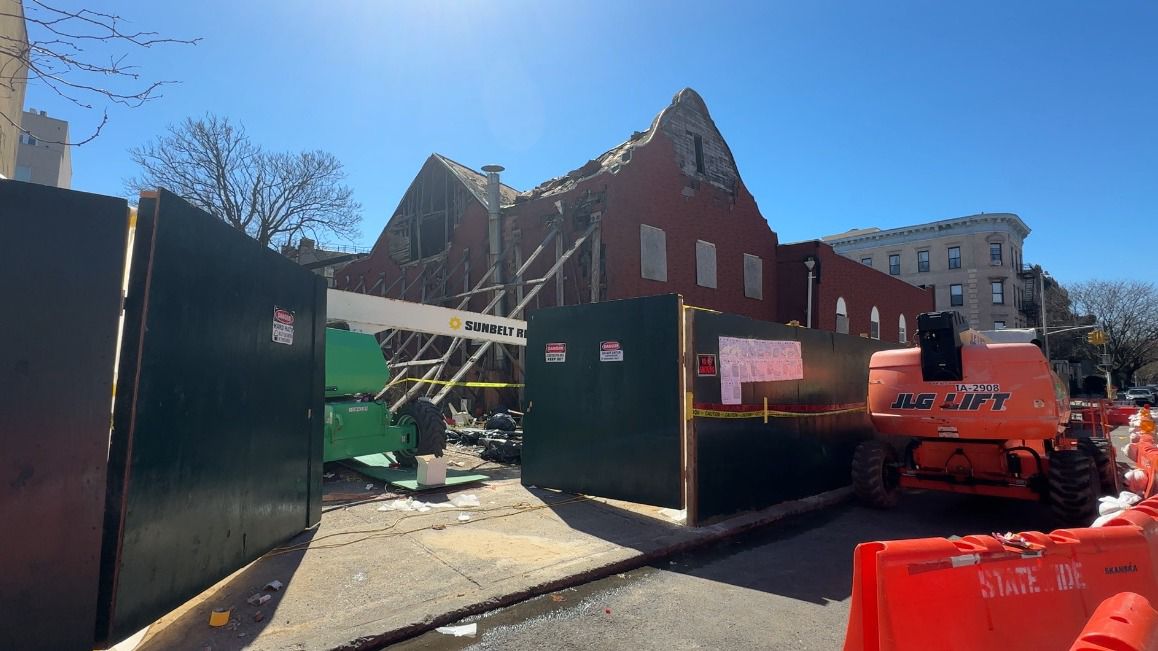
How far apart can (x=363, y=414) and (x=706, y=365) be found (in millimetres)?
5095

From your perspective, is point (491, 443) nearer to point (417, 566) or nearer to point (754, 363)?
point (754, 363)

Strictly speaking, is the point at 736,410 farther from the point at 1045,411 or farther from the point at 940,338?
the point at 1045,411

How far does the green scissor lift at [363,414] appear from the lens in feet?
28.6

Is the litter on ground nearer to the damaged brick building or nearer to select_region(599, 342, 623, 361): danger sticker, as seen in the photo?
select_region(599, 342, 623, 361): danger sticker

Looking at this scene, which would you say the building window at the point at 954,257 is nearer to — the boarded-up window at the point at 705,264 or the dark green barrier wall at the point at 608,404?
the boarded-up window at the point at 705,264

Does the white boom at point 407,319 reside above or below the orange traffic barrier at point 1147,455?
above

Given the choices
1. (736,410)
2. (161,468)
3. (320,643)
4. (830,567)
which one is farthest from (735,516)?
(161,468)

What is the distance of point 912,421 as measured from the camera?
8039 mm

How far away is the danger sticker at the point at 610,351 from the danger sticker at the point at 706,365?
106 cm

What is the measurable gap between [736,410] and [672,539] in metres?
1.92

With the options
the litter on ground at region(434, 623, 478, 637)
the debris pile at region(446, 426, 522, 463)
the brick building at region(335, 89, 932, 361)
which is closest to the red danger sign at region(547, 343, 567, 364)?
the debris pile at region(446, 426, 522, 463)

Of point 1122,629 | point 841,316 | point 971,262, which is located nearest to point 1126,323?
point 971,262

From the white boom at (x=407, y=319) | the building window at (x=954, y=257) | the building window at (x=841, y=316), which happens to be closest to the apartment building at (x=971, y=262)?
the building window at (x=954, y=257)

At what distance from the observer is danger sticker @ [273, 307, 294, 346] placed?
5219 millimetres
